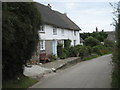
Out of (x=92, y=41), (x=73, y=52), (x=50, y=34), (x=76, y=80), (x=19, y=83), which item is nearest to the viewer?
(x=19, y=83)

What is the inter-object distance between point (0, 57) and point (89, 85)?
16.6ft

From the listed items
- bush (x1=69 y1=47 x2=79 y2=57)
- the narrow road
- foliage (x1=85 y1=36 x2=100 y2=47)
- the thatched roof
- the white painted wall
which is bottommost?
the narrow road

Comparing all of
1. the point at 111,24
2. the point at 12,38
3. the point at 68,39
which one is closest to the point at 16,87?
the point at 12,38

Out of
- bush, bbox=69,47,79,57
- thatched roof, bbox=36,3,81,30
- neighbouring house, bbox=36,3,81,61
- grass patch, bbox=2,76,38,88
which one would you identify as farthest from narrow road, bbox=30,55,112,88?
bush, bbox=69,47,79,57

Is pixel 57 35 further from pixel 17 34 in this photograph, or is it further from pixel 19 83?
pixel 17 34

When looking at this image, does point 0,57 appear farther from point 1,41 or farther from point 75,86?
point 75,86

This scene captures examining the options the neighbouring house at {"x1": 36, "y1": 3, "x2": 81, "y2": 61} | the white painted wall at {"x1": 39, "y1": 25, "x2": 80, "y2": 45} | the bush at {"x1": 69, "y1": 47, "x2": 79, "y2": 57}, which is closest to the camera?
the neighbouring house at {"x1": 36, "y1": 3, "x2": 81, "y2": 61}

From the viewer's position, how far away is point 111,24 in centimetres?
1007

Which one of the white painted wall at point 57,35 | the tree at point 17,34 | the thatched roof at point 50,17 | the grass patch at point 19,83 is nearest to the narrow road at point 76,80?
the grass patch at point 19,83

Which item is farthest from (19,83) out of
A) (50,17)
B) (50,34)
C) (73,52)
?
(50,17)

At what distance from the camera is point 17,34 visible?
10.9 meters

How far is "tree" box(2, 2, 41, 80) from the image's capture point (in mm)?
9648

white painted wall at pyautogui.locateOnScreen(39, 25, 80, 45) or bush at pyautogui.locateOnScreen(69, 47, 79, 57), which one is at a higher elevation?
white painted wall at pyautogui.locateOnScreen(39, 25, 80, 45)

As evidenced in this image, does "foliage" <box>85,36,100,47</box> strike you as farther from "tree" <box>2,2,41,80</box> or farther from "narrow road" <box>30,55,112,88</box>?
"tree" <box>2,2,41,80</box>
